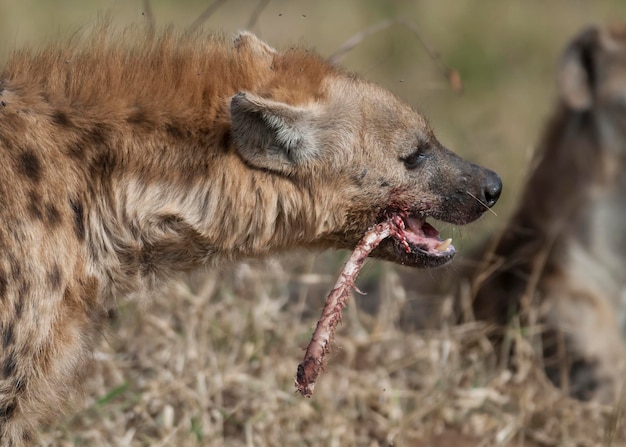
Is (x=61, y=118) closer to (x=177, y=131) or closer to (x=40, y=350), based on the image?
(x=177, y=131)

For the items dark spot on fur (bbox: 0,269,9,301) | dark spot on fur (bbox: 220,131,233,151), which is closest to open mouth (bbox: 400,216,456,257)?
dark spot on fur (bbox: 220,131,233,151)

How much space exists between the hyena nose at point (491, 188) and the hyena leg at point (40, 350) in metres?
1.27

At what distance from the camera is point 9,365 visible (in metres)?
2.91

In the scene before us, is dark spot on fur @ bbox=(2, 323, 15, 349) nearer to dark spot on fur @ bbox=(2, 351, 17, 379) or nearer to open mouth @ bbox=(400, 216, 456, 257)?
dark spot on fur @ bbox=(2, 351, 17, 379)

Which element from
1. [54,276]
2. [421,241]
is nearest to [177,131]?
[54,276]

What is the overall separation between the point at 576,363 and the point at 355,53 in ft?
16.7

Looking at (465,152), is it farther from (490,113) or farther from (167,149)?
(167,149)

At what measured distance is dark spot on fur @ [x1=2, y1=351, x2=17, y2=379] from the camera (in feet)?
9.50

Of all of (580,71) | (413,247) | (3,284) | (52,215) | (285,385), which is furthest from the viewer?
(580,71)

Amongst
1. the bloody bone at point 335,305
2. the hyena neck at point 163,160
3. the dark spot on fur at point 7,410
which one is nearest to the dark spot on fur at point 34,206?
the hyena neck at point 163,160

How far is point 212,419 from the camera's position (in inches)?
160

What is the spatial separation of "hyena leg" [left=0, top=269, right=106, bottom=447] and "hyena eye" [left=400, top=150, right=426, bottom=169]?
1035mm

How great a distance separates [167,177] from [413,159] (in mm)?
791

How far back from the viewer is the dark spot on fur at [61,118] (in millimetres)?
3039
